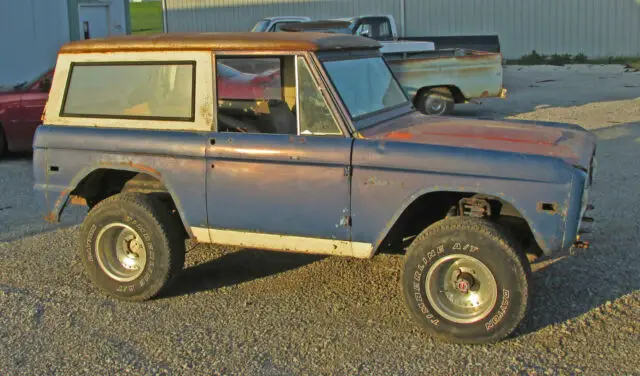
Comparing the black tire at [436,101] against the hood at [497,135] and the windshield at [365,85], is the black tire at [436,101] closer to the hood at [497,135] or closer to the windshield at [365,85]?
the windshield at [365,85]

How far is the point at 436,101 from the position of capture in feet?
46.2

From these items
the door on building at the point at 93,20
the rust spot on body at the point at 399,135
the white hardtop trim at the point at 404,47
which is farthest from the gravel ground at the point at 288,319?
the door on building at the point at 93,20

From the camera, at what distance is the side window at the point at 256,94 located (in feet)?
16.8

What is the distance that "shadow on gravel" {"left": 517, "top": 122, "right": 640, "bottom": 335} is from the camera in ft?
16.5

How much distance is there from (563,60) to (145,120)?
1032 inches

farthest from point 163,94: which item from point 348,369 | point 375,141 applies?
point 348,369

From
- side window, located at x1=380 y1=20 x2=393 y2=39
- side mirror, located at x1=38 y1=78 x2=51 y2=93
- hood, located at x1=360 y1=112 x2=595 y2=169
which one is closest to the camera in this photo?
hood, located at x1=360 y1=112 x2=595 y2=169

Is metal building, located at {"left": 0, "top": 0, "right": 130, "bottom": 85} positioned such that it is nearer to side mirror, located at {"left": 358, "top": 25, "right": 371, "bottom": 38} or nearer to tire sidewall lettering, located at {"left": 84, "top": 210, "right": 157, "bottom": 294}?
side mirror, located at {"left": 358, "top": 25, "right": 371, "bottom": 38}

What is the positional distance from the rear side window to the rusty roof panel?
12 centimetres

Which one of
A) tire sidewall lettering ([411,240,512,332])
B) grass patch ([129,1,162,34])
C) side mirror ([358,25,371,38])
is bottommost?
tire sidewall lettering ([411,240,512,332])

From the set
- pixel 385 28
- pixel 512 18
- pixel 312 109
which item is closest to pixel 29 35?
pixel 385 28

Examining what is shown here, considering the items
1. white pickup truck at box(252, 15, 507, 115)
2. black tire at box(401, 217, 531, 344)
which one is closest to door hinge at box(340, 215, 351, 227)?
black tire at box(401, 217, 531, 344)

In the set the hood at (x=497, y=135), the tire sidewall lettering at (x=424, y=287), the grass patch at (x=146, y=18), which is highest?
the grass patch at (x=146, y=18)

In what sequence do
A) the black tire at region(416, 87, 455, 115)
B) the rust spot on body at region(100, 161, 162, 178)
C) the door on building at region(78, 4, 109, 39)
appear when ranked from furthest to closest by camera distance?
the door on building at region(78, 4, 109, 39) → the black tire at region(416, 87, 455, 115) → the rust spot on body at region(100, 161, 162, 178)
